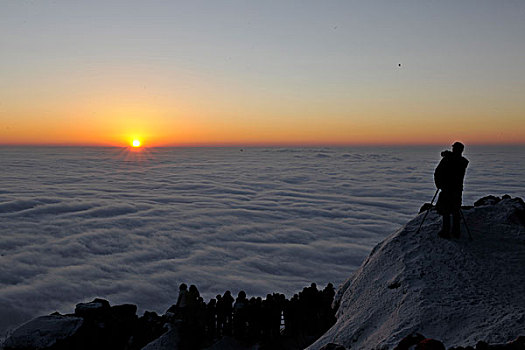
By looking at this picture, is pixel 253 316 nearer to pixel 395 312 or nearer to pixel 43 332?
pixel 395 312

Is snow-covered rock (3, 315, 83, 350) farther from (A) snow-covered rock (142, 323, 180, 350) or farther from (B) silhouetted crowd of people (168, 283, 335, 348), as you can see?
(B) silhouetted crowd of people (168, 283, 335, 348)

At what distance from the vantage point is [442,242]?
21.5 ft

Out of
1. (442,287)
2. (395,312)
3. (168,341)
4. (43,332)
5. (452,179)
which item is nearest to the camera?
Result: (395,312)

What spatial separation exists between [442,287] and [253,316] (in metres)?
4.16

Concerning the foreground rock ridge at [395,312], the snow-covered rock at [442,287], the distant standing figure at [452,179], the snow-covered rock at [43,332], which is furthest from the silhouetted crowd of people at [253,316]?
the distant standing figure at [452,179]

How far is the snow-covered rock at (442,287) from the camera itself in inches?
170

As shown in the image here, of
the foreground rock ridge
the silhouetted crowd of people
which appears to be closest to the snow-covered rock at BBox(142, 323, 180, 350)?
the foreground rock ridge

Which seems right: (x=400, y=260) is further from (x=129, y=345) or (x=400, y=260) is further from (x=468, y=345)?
(x=129, y=345)

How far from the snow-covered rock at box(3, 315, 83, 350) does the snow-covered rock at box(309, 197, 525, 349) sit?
5106 millimetres

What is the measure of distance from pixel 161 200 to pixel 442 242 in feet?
151

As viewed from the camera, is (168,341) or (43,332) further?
(168,341)

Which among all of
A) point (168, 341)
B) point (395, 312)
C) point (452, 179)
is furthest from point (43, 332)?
point (452, 179)

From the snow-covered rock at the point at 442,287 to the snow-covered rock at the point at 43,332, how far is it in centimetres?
511

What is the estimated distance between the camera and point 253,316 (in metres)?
7.78
